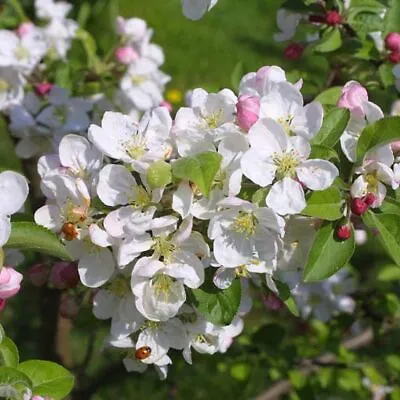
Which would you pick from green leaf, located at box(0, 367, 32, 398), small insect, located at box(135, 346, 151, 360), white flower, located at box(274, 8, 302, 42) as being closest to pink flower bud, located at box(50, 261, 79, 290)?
small insect, located at box(135, 346, 151, 360)

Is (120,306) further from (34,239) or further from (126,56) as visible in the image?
(126,56)

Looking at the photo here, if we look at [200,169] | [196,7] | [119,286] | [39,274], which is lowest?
[39,274]

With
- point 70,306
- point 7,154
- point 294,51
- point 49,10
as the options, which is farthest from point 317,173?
point 7,154

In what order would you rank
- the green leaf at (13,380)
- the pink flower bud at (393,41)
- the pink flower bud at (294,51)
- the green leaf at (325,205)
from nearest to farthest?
the green leaf at (13,380) < the green leaf at (325,205) < the pink flower bud at (393,41) < the pink flower bud at (294,51)

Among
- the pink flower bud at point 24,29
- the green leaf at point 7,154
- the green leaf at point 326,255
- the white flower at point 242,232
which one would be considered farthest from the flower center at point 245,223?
the green leaf at point 7,154

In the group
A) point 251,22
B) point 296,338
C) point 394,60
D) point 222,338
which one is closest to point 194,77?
point 251,22

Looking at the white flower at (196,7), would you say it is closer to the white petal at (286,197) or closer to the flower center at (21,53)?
the white petal at (286,197)
